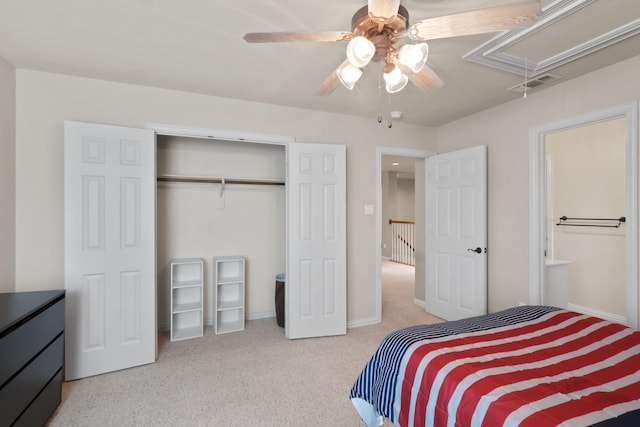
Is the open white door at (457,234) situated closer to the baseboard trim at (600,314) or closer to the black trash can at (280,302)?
A: the baseboard trim at (600,314)

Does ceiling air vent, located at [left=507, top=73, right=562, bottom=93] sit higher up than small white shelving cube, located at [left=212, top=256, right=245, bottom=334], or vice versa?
ceiling air vent, located at [left=507, top=73, right=562, bottom=93]

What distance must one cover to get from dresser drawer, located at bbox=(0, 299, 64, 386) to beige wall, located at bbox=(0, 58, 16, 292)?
0.67 metres

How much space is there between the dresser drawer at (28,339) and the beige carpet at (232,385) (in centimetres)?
58

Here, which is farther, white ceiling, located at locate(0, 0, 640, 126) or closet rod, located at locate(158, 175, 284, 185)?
closet rod, located at locate(158, 175, 284, 185)

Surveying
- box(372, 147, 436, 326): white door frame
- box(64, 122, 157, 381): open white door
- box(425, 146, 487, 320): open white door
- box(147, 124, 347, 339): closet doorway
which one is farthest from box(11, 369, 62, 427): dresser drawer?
box(425, 146, 487, 320): open white door

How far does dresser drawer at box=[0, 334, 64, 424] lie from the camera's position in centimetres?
149

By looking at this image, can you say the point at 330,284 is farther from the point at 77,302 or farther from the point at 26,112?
the point at 26,112

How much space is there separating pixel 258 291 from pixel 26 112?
2785mm

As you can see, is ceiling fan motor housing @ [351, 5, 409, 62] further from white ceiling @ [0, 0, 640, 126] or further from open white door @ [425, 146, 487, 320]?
open white door @ [425, 146, 487, 320]

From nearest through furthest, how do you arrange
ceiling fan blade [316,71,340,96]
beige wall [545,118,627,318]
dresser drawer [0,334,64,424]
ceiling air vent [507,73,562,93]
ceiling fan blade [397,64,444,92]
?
dresser drawer [0,334,64,424]
ceiling fan blade [397,64,444,92]
ceiling fan blade [316,71,340,96]
ceiling air vent [507,73,562,93]
beige wall [545,118,627,318]

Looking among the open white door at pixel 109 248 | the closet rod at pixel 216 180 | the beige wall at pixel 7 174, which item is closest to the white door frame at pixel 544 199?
the closet rod at pixel 216 180

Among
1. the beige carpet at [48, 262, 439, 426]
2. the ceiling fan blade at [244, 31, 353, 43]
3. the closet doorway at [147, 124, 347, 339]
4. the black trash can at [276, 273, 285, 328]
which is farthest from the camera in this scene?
the black trash can at [276, 273, 285, 328]

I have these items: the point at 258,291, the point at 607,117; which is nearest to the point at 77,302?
the point at 258,291

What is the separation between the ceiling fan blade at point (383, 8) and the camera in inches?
45.9
